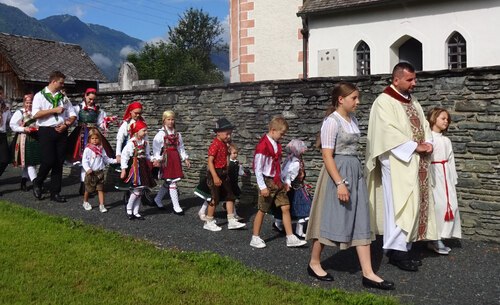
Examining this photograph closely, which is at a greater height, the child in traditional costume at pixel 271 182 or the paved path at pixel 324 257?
the child in traditional costume at pixel 271 182

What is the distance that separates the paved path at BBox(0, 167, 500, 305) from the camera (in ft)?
16.2

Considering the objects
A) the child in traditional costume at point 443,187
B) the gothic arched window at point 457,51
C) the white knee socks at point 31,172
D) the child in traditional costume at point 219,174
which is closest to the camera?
the child in traditional costume at point 443,187

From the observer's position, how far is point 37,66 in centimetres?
3197

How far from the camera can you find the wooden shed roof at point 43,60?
102 feet

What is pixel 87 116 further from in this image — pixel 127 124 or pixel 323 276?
pixel 323 276

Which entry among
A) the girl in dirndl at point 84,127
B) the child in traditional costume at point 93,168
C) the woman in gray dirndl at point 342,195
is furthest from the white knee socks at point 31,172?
the woman in gray dirndl at point 342,195

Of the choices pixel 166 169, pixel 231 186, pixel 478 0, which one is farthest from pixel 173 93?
pixel 478 0

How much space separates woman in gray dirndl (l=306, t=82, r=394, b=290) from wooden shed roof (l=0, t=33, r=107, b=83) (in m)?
27.9

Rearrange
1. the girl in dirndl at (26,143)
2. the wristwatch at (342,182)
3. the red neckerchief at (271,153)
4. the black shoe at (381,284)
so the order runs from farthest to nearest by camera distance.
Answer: the girl in dirndl at (26,143)
the red neckerchief at (271,153)
the wristwatch at (342,182)
the black shoe at (381,284)

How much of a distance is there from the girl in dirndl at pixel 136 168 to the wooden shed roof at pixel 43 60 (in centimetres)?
2428

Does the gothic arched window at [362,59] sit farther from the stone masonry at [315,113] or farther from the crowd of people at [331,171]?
the crowd of people at [331,171]

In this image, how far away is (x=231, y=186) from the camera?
7770 millimetres

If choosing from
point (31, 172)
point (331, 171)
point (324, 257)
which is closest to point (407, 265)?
point (324, 257)

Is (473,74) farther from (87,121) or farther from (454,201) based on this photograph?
(87,121)
